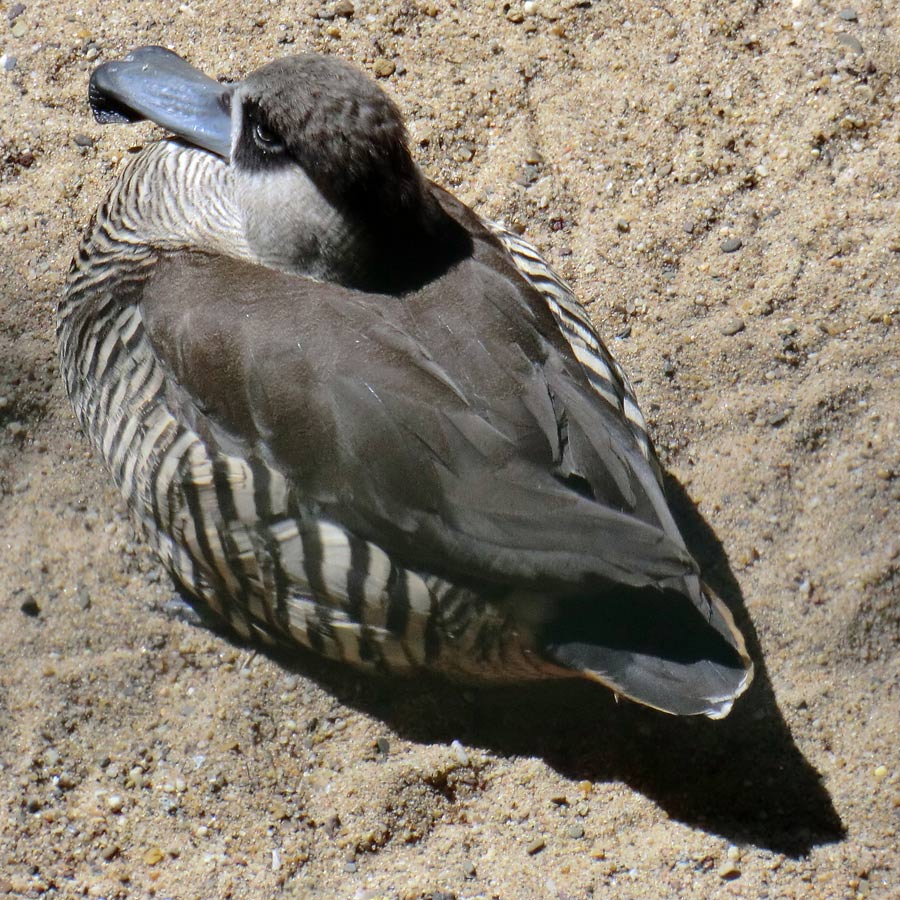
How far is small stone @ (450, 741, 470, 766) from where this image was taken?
3.14m

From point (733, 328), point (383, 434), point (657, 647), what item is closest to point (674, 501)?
point (733, 328)

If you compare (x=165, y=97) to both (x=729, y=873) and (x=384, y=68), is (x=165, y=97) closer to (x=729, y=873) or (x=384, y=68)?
(x=384, y=68)

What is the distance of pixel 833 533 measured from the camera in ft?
10.7

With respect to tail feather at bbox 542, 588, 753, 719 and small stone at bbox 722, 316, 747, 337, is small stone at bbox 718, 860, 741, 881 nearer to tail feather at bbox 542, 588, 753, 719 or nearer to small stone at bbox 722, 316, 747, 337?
tail feather at bbox 542, 588, 753, 719

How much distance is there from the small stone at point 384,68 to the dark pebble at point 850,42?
1399mm

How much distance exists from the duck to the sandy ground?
0.28 m

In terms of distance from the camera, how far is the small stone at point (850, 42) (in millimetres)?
3902

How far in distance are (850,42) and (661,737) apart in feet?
7.33

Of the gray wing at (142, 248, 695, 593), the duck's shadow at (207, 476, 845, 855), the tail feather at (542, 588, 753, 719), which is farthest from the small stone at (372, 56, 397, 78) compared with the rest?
the tail feather at (542, 588, 753, 719)

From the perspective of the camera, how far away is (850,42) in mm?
3916

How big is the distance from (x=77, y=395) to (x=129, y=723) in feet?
2.90

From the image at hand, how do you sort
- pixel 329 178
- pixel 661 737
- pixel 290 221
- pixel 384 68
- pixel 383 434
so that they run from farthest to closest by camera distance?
pixel 384 68, pixel 661 737, pixel 290 221, pixel 329 178, pixel 383 434

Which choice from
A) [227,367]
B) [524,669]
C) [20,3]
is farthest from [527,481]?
[20,3]

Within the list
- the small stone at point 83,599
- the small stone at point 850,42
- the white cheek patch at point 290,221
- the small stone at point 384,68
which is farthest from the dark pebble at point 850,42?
the small stone at point 83,599
